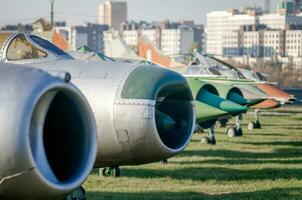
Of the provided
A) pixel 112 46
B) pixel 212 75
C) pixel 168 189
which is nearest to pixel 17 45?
pixel 168 189

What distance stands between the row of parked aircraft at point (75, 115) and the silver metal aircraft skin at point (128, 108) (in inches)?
0.4

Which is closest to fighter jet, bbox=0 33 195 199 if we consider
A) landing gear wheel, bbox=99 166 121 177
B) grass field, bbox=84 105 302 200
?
grass field, bbox=84 105 302 200

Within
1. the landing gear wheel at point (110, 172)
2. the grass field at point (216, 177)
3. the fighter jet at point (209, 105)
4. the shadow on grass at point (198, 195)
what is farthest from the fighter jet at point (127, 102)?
the fighter jet at point (209, 105)

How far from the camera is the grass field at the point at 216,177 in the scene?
59.6 ft

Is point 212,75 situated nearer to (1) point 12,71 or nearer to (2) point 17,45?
(2) point 17,45

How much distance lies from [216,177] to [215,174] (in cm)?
67

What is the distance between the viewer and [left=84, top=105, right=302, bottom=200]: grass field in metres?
18.2

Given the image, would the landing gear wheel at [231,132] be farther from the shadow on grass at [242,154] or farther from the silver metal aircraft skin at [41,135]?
the silver metal aircraft skin at [41,135]

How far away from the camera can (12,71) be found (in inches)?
396

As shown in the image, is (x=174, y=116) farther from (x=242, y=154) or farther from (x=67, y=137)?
(x=242, y=154)

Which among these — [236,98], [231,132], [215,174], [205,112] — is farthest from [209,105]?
[231,132]

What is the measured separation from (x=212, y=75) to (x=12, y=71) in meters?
29.5

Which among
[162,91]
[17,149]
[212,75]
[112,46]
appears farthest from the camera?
[112,46]

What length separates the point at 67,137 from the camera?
1061 cm
